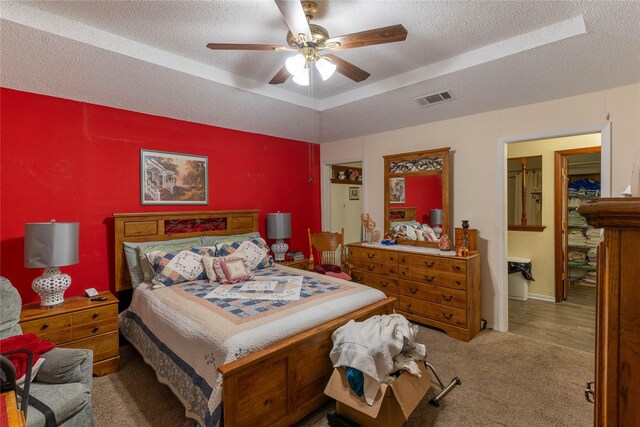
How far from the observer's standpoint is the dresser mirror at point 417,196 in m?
3.67

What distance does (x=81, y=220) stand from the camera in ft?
9.64

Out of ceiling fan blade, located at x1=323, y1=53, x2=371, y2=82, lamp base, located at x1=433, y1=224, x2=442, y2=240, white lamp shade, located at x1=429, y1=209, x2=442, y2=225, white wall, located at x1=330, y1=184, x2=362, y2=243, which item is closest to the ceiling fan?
ceiling fan blade, located at x1=323, y1=53, x2=371, y2=82

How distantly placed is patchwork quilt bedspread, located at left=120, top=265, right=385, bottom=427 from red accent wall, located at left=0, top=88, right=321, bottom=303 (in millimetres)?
803

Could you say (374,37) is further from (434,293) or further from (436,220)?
(434,293)

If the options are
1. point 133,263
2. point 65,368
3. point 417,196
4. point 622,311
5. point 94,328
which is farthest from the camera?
point 417,196

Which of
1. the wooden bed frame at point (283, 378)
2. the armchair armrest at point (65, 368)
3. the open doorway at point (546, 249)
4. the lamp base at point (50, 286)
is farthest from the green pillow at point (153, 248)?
the open doorway at point (546, 249)

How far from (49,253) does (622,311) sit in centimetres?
326

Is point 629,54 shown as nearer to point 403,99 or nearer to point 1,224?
point 403,99

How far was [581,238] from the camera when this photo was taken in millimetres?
5168

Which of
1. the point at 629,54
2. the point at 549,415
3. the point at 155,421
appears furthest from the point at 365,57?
the point at 155,421

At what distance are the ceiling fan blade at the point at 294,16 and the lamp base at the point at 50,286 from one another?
2643 millimetres

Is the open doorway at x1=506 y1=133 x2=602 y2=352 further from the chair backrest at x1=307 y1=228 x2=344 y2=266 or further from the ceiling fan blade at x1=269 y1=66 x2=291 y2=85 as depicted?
the ceiling fan blade at x1=269 y1=66 x2=291 y2=85

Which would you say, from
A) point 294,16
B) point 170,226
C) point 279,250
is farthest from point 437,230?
point 170,226

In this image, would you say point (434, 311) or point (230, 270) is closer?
point (230, 270)
